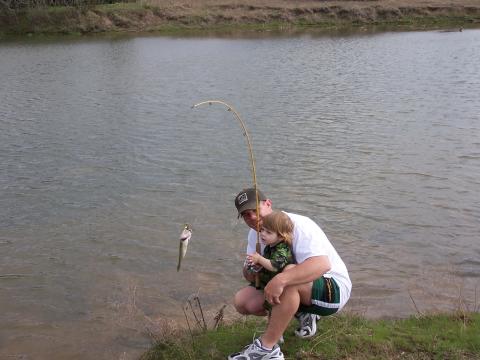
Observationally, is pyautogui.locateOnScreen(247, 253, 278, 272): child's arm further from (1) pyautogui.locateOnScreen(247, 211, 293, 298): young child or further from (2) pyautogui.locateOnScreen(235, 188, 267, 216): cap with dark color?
(2) pyautogui.locateOnScreen(235, 188, 267, 216): cap with dark color

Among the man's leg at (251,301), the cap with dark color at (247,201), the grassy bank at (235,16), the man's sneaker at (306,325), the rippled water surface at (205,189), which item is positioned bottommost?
the rippled water surface at (205,189)

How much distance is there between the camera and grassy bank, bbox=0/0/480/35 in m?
46.8

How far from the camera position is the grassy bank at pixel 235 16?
46844mm

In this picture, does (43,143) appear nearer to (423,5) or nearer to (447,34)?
(447,34)

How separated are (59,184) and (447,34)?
33.4 metres

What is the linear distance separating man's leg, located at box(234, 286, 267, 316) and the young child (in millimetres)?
352

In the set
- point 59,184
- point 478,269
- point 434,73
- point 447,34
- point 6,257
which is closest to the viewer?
point 478,269

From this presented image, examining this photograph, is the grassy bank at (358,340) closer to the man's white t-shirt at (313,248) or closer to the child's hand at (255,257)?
the man's white t-shirt at (313,248)

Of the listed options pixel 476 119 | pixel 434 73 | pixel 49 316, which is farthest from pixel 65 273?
pixel 434 73

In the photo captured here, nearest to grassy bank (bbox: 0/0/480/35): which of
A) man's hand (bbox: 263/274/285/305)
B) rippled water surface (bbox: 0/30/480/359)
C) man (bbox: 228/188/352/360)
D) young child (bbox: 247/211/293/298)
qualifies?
rippled water surface (bbox: 0/30/480/359)

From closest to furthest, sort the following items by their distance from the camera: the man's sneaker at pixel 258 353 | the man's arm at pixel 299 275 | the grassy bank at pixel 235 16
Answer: the man's arm at pixel 299 275 → the man's sneaker at pixel 258 353 → the grassy bank at pixel 235 16

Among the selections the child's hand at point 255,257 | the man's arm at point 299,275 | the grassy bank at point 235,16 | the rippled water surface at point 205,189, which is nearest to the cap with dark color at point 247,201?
the child's hand at point 255,257

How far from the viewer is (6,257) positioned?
7.74 m

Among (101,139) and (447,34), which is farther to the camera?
(447,34)
